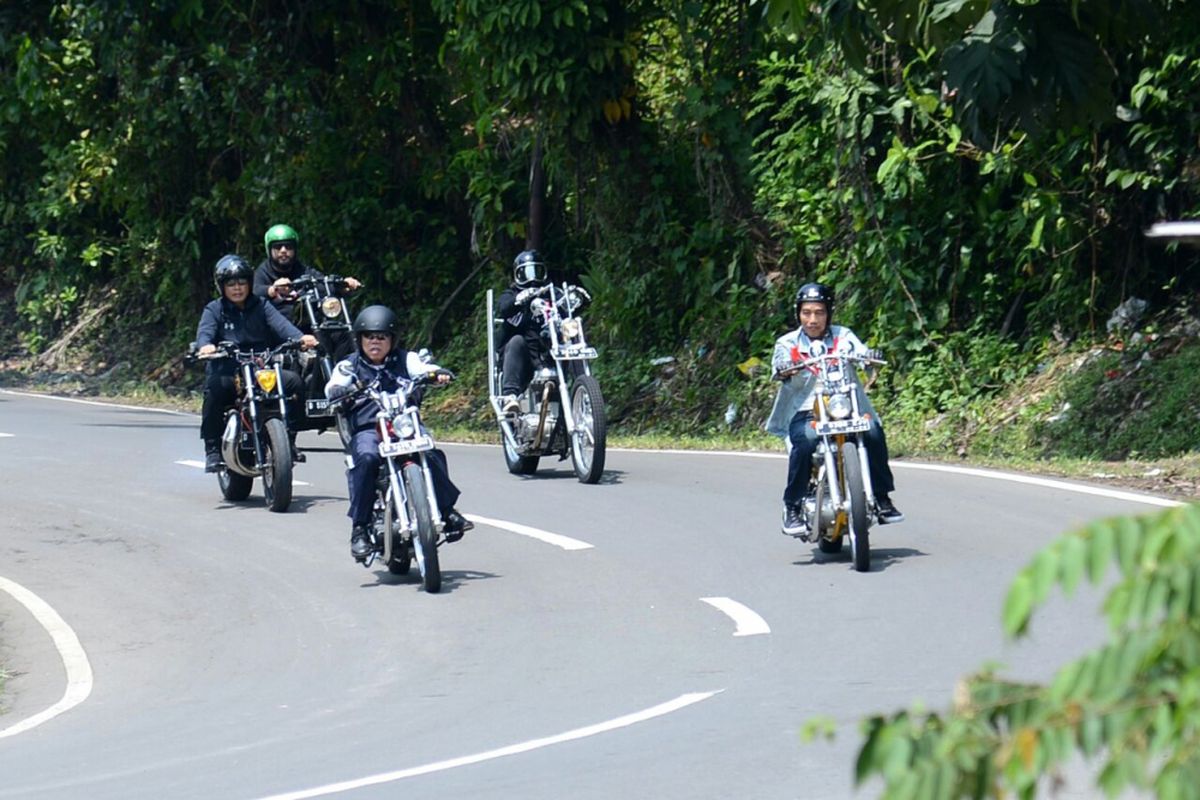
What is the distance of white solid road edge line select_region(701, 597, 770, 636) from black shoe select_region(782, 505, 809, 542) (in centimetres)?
103

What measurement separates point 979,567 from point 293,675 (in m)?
4.10

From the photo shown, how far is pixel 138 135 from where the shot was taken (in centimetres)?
2867

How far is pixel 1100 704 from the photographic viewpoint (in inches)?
110

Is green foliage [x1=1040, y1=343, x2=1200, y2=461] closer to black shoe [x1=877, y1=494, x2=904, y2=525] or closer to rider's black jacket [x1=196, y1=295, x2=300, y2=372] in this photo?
black shoe [x1=877, y1=494, x2=904, y2=525]

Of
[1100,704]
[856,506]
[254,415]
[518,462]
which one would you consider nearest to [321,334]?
[518,462]

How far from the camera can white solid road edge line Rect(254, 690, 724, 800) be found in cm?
730

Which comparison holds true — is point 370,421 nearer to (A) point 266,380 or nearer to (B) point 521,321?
(A) point 266,380

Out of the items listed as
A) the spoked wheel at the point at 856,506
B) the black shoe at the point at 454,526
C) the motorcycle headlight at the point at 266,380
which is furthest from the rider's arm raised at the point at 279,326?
the spoked wheel at the point at 856,506

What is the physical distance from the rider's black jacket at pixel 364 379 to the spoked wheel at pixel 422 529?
600 millimetres

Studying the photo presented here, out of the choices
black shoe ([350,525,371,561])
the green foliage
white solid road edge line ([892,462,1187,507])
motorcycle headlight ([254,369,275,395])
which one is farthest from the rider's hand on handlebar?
the green foliage

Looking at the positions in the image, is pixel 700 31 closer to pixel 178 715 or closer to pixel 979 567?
pixel 979 567

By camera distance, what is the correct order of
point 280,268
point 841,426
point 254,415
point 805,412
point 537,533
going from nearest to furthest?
point 841,426
point 805,412
point 537,533
point 254,415
point 280,268

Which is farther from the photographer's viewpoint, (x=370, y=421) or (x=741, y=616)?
(x=370, y=421)

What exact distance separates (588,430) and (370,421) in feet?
12.4
